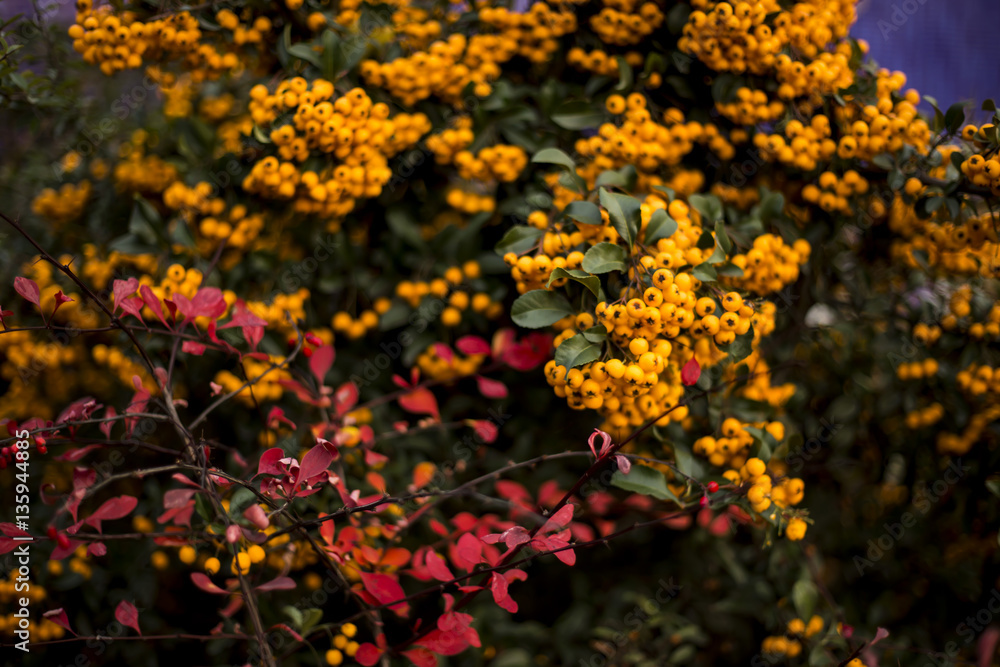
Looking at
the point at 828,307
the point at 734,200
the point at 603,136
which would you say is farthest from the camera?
the point at 828,307

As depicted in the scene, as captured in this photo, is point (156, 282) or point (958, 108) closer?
point (958, 108)

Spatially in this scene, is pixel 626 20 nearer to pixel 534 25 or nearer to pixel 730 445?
pixel 534 25

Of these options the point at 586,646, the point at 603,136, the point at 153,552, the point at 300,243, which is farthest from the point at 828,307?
the point at 153,552

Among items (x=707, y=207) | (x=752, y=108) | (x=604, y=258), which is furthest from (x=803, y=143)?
(x=604, y=258)

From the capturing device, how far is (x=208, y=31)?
154 cm

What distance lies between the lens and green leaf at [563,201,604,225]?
126 centimetres

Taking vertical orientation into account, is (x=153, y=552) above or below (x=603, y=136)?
below

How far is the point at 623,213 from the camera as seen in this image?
1215 millimetres

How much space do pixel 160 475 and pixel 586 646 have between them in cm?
134

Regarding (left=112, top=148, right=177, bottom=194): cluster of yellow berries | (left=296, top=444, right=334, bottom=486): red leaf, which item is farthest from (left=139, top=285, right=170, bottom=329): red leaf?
(left=112, top=148, right=177, bottom=194): cluster of yellow berries

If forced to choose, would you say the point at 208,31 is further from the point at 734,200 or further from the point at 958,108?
the point at 958,108

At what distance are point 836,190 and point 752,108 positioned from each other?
0.91ft

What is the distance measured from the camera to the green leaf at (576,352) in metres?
1.07

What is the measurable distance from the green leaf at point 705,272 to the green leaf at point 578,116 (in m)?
0.55
